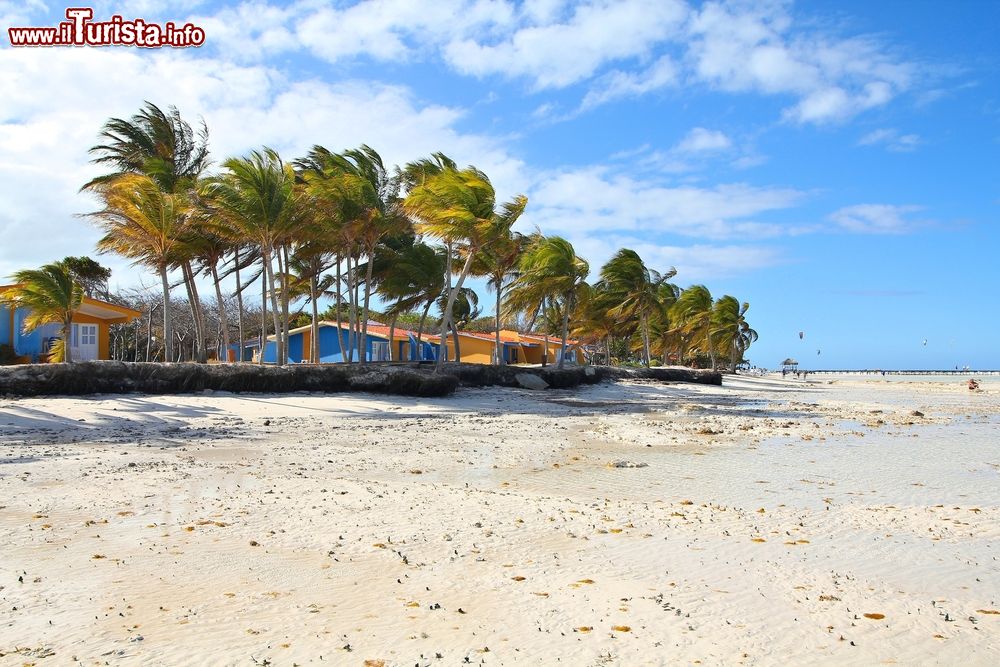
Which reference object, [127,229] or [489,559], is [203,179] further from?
[489,559]

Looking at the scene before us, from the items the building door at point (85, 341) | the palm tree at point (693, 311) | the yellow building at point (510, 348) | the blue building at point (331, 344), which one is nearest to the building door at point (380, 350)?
the blue building at point (331, 344)

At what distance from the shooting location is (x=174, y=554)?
5.21 meters

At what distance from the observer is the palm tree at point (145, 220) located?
20.6 metres

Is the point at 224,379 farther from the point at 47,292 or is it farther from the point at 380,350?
the point at 380,350

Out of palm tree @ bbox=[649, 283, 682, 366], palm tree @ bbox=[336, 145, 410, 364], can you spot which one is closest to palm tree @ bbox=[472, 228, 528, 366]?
palm tree @ bbox=[336, 145, 410, 364]

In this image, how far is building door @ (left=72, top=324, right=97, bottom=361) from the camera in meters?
26.8

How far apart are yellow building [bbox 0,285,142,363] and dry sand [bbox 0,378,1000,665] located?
16495mm

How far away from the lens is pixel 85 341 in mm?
27438

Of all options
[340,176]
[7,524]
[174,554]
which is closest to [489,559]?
[174,554]

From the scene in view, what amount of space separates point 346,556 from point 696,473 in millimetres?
5699

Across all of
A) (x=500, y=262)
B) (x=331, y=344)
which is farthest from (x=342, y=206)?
(x=331, y=344)

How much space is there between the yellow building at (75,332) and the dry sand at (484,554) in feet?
54.1

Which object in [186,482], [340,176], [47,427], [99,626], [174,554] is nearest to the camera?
[99,626]

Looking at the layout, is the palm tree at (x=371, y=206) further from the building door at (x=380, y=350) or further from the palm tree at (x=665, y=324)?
the palm tree at (x=665, y=324)
